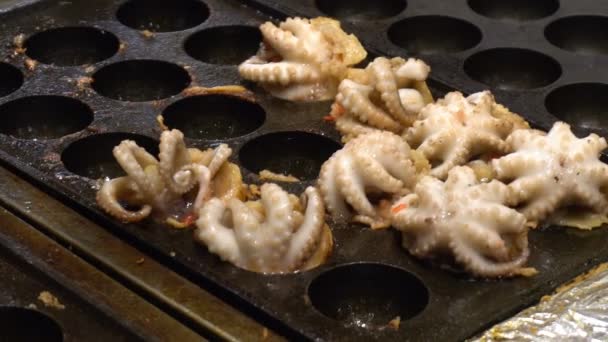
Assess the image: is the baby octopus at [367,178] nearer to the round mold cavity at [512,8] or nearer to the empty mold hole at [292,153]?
the empty mold hole at [292,153]

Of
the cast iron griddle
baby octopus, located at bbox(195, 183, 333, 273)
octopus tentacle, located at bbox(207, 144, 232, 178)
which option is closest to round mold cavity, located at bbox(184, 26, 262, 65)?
the cast iron griddle

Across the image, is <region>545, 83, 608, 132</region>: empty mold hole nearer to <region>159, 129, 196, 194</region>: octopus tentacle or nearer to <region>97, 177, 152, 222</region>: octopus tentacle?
<region>159, 129, 196, 194</region>: octopus tentacle

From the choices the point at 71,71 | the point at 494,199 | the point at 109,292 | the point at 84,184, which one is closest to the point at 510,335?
the point at 494,199

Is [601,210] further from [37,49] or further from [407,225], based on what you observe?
[37,49]

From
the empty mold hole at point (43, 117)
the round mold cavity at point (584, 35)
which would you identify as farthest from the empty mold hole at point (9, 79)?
the round mold cavity at point (584, 35)

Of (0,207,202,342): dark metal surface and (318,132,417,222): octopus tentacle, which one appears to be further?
(318,132,417,222): octopus tentacle
